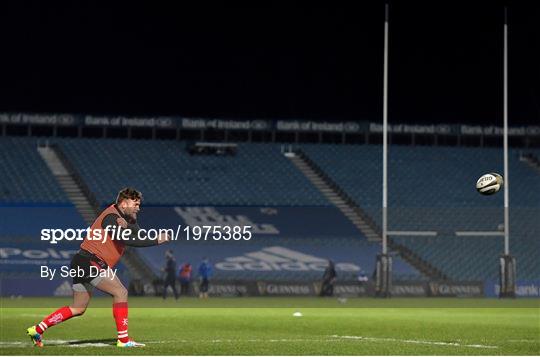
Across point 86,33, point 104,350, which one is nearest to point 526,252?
point 86,33

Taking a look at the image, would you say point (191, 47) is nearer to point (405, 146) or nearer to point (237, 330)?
point (405, 146)

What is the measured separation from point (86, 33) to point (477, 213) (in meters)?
20.9

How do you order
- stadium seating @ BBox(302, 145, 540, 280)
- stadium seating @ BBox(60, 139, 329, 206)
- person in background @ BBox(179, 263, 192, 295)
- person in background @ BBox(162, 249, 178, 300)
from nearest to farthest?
person in background @ BBox(162, 249, 178, 300) < person in background @ BBox(179, 263, 192, 295) < stadium seating @ BBox(302, 145, 540, 280) < stadium seating @ BBox(60, 139, 329, 206)

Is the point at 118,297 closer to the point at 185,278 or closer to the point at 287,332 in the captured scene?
the point at 287,332

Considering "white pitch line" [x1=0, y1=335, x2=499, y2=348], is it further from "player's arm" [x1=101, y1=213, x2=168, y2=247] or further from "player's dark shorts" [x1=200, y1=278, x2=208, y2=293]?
"player's dark shorts" [x1=200, y1=278, x2=208, y2=293]

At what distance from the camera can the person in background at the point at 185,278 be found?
139 feet

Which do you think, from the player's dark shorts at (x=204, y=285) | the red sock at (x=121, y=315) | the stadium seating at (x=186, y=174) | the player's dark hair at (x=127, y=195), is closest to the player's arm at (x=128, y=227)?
the player's dark hair at (x=127, y=195)

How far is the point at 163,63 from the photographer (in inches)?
2277

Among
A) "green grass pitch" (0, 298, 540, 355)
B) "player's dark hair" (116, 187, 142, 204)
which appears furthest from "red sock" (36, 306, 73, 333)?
"player's dark hair" (116, 187, 142, 204)

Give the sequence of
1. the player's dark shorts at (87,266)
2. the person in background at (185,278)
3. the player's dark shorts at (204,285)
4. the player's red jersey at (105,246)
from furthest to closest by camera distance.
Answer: the player's dark shorts at (204,285) < the person in background at (185,278) < the player's dark shorts at (87,266) < the player's red jersey at (105,246)

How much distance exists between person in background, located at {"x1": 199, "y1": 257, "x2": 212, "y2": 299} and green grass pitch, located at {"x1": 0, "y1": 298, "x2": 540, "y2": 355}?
983cm

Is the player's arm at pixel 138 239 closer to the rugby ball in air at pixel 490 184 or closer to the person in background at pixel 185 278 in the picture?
the rugby ball in air at pixel 490 184

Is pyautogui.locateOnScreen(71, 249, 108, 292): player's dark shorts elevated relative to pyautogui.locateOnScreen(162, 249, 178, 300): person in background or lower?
lower

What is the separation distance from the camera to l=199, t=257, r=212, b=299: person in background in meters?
42.0
